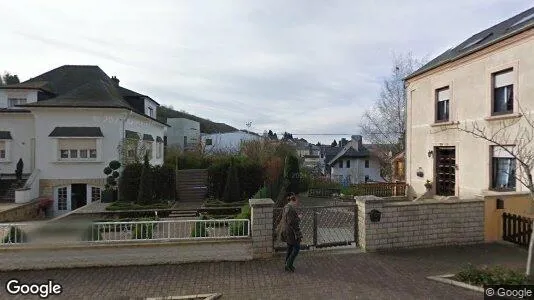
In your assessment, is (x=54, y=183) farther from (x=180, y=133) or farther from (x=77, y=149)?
(x=180, y=133)

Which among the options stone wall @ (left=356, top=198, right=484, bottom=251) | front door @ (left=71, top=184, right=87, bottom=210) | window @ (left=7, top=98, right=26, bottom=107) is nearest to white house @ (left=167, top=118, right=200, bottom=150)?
window @ (left=7, top=98, right=26, bottom=107)

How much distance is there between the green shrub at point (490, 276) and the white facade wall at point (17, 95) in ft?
83.8

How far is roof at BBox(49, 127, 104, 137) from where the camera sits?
2138 centimetres

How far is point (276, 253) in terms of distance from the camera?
26.7 ft

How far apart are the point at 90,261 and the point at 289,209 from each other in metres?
4.55

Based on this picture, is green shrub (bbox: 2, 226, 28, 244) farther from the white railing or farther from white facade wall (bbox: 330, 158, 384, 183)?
white facade wall (bbox: 330, 158, 384, 183)

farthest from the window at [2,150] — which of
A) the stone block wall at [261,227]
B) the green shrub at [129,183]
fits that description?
the stone block wall at [261,227]

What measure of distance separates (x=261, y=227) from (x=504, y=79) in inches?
417

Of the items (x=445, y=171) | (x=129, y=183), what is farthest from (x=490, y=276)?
(x=129, y=183)

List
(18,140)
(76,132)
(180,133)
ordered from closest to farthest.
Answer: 1. (76,132)
2. (18,140)
3. (180,133)

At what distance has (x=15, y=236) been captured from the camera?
7.59 metres

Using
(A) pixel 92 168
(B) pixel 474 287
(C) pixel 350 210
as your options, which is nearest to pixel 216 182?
(A) pixel 92 168

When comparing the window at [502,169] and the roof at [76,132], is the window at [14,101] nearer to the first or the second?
the roof at [76,132]

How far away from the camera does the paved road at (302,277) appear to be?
6.09 meters
